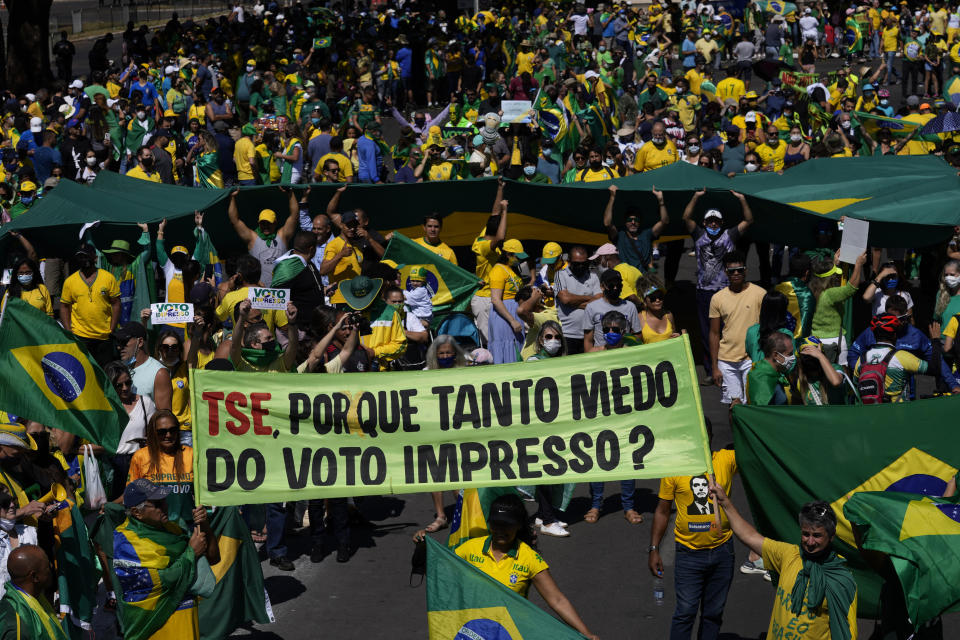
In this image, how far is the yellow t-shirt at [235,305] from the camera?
11727 millimetres

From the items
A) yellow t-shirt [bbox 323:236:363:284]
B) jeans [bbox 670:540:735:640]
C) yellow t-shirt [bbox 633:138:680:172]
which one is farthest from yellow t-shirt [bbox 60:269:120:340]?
yellow t-shirt [bbox 633:138:680:172]

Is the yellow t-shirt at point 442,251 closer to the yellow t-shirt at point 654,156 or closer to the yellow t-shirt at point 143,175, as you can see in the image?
the yellow t-shirt at point 654,156

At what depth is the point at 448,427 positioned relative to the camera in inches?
299

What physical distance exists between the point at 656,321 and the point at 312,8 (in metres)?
28.1

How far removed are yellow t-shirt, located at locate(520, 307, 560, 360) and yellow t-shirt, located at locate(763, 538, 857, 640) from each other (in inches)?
184

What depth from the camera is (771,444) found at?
25.7 feet

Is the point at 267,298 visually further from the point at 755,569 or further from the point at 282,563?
the point at 755,569

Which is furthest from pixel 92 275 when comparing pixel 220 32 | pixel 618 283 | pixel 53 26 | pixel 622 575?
pixel 53 26

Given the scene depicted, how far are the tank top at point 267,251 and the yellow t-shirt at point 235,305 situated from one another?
84.8 inches

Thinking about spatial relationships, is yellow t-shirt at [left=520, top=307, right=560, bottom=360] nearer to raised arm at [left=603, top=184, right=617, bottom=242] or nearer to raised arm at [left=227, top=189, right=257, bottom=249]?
raised arm at [left=603, top=184, right=617, bottom=242]

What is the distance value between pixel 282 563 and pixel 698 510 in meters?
3.40

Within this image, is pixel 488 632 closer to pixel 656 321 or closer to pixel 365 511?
pixel 365 511

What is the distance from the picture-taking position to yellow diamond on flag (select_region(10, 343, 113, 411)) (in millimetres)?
9117

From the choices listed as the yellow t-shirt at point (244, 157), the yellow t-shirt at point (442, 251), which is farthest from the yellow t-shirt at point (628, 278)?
the yellow t-shirt at point (244, 157)
